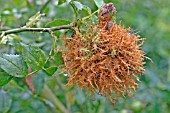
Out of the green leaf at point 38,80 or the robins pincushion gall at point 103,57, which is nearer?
the robins pincushion gall at point 103,57

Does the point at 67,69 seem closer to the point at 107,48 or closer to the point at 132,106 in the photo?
the point at 107,48

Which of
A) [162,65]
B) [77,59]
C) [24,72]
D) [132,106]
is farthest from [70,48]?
[162,65]

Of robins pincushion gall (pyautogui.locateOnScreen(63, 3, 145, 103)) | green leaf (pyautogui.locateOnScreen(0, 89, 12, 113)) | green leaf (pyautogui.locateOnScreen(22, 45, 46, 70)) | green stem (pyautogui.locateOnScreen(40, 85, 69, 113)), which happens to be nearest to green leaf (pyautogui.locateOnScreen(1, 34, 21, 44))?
green leaf (pyautogui.locateOnScreen(22, 45, 46, 70))

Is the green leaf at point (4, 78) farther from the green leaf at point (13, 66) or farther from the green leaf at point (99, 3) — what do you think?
the green leaf at point (99, 3)

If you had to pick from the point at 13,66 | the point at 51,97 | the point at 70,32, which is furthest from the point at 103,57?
the point at 51,97

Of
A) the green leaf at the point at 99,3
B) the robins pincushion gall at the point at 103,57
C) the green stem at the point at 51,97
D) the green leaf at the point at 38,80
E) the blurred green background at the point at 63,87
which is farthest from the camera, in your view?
the green stem at the point at 51,97

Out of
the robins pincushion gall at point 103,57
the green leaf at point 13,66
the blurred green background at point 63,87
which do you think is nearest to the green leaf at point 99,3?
the robins pincushion gall at point 103,57
